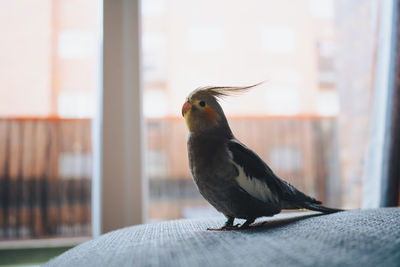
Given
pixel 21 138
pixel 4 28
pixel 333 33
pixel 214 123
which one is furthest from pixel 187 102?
pixel 333 33

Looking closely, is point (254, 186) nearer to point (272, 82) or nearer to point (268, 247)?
point (268, 247)

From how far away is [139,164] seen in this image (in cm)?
143

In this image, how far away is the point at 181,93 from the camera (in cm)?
165

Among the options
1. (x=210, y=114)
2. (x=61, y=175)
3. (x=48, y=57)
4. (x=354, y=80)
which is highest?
(x=48, y=57)

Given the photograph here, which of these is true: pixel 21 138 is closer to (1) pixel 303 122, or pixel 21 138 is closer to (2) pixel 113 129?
(2) pixel 113 129

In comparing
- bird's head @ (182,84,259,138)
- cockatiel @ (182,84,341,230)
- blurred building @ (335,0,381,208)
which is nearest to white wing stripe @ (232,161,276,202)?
cockatiel @ (182,84,341,230)

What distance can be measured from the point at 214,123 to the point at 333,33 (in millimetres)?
1299

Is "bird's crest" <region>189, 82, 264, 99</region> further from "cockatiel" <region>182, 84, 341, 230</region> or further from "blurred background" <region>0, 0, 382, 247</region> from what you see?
"blurred background" <region>0, 0, 382, 247</region>

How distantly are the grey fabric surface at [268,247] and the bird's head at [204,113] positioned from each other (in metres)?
0.26

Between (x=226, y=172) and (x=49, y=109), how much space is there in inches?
43.2

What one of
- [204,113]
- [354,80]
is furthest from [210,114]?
[354,80]

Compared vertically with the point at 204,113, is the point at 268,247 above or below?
below

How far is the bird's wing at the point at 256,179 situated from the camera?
764 mm

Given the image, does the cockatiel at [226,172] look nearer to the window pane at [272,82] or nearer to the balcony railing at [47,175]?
the window pane at [272,82]
